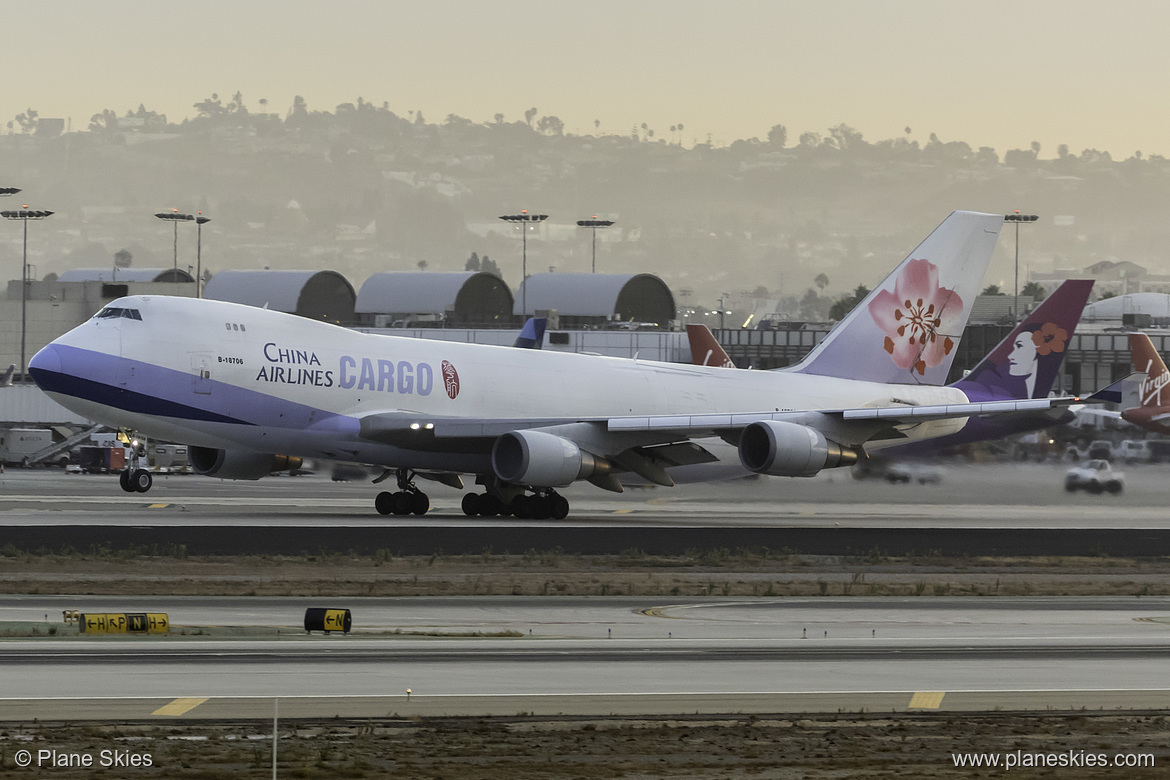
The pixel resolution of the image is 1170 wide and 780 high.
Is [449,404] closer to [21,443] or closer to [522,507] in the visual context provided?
[522,507]

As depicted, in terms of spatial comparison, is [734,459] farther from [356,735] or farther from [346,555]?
[356,735]

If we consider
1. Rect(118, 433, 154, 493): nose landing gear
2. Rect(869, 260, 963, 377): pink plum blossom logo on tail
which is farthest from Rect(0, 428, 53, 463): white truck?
Rect(869, 260, 963, 377): pink plum blossom logo on tail

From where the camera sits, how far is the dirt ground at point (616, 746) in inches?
468

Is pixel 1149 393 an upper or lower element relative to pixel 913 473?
upper

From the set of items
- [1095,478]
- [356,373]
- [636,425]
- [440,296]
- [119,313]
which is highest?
[440,296]

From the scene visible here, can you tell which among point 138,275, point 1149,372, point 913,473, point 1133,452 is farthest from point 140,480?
point 138,275

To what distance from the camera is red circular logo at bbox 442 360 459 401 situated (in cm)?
4259

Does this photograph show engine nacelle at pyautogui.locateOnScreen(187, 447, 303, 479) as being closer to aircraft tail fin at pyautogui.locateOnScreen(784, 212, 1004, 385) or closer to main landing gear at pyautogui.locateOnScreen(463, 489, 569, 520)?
main landing gear at pyautogui.locateOnScreen(463, 489, 569, 520)

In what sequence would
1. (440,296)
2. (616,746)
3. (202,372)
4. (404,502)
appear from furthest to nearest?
(440,296) → (404,502) → (202,372) → (616,746)

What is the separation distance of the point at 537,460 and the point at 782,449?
23.0ft

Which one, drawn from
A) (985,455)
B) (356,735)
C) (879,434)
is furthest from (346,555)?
(985,455)

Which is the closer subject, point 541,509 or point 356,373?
point 356,373

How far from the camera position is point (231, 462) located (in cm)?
4281

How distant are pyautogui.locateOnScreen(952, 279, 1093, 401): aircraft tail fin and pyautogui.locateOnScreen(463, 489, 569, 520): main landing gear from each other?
596 inches
